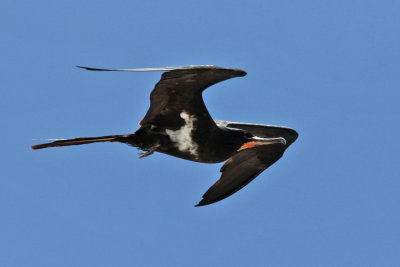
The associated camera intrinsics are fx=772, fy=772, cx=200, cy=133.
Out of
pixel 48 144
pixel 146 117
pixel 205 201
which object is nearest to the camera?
pixel 48 144

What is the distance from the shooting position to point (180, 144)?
25.7ft

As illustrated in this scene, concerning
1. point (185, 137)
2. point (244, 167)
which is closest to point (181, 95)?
point (185, 137)

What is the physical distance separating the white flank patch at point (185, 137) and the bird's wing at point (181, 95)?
0.15ft

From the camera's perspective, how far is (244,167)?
9070 millimetres

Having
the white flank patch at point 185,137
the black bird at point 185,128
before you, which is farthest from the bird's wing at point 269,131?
the white flank patch at point 185,137

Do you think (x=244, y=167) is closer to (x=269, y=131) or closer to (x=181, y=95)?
(x=269, y=131)

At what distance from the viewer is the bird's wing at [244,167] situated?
8938mm

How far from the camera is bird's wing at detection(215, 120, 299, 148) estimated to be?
8.78 m

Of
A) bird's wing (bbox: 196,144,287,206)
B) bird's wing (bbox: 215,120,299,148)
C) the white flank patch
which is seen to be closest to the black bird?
the white flank patch

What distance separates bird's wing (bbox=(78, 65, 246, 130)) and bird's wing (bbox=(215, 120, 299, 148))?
0.98 metres

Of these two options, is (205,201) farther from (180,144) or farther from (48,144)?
(48,144)

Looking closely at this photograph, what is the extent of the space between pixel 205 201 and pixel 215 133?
48.4 inches

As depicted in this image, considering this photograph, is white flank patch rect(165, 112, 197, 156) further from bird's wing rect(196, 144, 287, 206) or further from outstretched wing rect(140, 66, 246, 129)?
bird's wing rect(196, 144, 287, 206)

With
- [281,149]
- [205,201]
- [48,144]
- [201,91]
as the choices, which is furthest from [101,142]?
[281,149]
